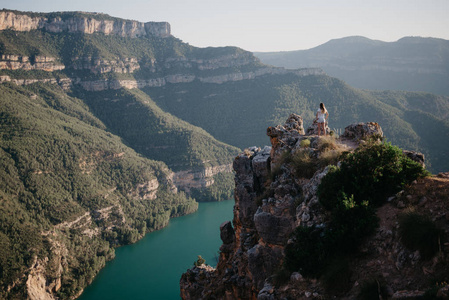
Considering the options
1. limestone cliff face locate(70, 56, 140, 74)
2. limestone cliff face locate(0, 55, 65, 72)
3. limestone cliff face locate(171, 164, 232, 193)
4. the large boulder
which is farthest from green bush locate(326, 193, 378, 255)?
limestone cliff face locate(70, 56, 140, 74)

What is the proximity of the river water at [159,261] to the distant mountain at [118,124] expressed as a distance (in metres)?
2.44

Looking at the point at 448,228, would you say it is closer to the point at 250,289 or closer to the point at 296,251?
the point at 296,251

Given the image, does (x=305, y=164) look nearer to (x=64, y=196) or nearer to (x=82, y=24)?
(x=64, y=196)

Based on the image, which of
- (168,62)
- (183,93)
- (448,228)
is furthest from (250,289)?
(168,62)

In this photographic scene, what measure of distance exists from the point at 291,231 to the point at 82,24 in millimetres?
132301

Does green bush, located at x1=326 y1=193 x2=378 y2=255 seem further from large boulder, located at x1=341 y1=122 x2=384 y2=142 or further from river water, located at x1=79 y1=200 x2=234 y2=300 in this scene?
river water, located at x1=79 y1=200 x2=234 y2=300

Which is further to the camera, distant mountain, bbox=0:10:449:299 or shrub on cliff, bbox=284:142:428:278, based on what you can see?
distant mountain, bbox=0:10:449:299

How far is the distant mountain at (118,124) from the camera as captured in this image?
50.3 m

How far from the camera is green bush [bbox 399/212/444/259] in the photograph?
6430mm

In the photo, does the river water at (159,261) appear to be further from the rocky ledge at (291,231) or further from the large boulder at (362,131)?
the large boulder at (362,131)

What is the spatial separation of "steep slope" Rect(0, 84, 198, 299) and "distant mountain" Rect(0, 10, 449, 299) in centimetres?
22

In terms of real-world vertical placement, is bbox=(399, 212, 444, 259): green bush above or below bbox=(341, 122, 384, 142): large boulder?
below

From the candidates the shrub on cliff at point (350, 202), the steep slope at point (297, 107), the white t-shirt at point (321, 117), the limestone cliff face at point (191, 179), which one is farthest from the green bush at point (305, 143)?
the limestone cliff face at point (191, 179)

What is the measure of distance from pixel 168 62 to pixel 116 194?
273ft
